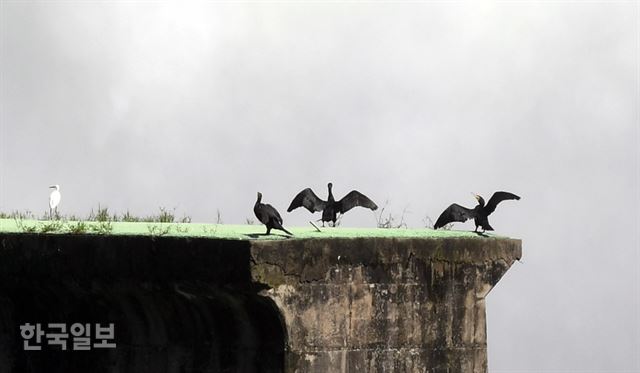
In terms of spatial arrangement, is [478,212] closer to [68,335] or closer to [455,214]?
[455,214]

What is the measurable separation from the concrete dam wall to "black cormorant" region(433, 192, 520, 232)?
0.53 m

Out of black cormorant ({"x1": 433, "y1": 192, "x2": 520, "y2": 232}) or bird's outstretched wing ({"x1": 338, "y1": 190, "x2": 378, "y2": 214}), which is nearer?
black cormorant ({"x1": 433, "y1": 192, "x2": 520, "y2": 232})

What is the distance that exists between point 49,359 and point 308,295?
3643 millimetres

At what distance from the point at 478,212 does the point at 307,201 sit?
1991 mm

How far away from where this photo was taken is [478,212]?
22047 millimetres

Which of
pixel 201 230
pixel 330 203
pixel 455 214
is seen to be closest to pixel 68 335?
pixel 201 230

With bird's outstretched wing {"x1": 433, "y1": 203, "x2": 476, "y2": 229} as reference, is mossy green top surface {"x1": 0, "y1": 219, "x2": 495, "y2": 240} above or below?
below

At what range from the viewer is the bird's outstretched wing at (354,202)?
883 inches

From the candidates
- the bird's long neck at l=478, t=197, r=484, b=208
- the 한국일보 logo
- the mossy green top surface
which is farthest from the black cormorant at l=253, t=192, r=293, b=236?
the bird's long neck at l=478, t=197, r=484, b=208

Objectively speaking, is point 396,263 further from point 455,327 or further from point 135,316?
point 135,316

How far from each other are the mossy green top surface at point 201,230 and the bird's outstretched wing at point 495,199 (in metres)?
0.48

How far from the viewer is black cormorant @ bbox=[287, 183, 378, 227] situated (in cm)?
2202

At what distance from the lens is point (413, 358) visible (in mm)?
20609

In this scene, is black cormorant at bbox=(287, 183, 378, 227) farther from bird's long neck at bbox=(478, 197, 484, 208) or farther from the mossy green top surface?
bird's long neck at bbox=(478, 197, 484, 208)
